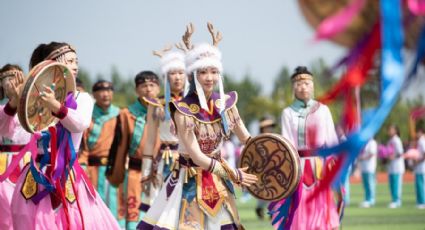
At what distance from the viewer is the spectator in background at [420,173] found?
1927 centimetres

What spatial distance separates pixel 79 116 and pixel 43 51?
792mm

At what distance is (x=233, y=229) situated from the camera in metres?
6.83

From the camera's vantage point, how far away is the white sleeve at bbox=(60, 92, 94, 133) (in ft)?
21.3

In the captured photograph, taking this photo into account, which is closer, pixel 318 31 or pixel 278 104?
pixel 318 31

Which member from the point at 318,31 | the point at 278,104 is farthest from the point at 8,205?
the point at 278,104

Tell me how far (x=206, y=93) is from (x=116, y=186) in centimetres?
484

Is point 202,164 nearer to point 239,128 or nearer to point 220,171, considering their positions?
point 220,171

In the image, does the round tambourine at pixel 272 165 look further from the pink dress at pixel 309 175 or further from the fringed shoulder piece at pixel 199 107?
the pink dress at pixel 309 175

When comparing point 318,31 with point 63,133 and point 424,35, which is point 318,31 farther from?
point 63,133

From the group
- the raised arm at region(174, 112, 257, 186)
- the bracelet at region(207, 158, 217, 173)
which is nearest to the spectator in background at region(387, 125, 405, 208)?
the raised arm at region(174, 112, 257, 186)

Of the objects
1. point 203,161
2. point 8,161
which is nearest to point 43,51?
point 203,161

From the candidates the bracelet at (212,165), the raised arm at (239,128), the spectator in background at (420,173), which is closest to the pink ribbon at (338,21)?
the bracelet at (212,165)

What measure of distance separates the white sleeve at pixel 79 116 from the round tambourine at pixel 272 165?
141cm

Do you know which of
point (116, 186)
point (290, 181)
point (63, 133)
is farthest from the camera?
point (116, 186)
